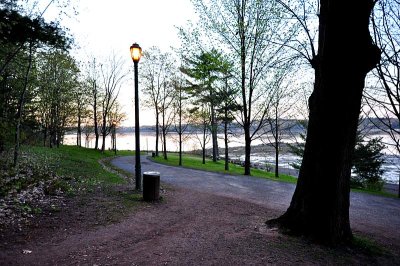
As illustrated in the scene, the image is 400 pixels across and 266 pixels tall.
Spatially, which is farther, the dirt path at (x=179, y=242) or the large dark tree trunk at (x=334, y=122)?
the large dark tree trunk at (x=334, y=122)

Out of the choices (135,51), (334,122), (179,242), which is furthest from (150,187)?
(334,122)

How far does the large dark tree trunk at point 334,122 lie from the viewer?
4.76 metres

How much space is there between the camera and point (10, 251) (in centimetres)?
403

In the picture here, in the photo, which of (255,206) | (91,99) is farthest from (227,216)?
(91,99)

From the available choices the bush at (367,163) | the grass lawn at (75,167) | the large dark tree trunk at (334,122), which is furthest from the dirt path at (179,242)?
the bush at (367,163)

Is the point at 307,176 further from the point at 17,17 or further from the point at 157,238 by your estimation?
the point at 17,17

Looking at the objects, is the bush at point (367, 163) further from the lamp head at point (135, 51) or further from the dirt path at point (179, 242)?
the lamp head at point (135, 51)

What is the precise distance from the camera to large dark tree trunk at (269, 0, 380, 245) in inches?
187

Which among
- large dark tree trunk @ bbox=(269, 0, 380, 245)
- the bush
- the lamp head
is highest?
the lamp head

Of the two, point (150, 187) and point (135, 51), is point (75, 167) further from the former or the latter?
point (135, 51)

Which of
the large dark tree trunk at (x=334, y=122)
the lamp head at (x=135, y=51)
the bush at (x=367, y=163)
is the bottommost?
the bush at (x=367, y=163)

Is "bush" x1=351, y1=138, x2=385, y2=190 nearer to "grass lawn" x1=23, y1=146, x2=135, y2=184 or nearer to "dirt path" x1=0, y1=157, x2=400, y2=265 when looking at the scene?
"dirt path" x1=0, y1=157, x2=400, y2=265

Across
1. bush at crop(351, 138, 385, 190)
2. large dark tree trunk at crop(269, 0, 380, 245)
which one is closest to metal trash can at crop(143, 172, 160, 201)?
large dark tree trunk at crop(269, 0, 380, 245)

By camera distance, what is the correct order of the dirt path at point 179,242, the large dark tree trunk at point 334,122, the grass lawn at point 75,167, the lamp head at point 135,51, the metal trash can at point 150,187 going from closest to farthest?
the dirt path at point 179,242 → the large dark tree trunk at point 334,122 → the metal trash can at point 150,187 → the lamp head at point 135,51 → the grass lawn at point 75,167
